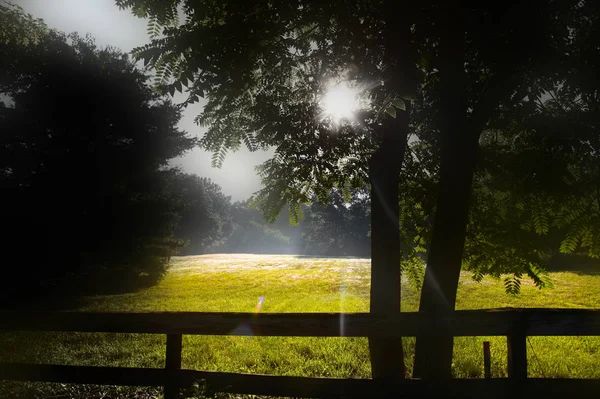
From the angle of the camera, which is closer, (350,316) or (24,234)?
(350,316)

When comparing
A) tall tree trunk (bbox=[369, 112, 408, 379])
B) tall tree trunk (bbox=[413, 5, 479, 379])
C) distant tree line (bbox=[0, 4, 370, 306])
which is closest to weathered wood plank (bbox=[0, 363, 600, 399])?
tall tree trunk (bbox=[413, 5, 479, 379])

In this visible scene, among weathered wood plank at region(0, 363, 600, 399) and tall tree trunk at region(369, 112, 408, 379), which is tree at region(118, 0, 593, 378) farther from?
weathered wood plank at region(0, 363, 600, 399)

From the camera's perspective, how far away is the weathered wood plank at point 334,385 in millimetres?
3371

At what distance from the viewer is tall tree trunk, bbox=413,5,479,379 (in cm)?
464

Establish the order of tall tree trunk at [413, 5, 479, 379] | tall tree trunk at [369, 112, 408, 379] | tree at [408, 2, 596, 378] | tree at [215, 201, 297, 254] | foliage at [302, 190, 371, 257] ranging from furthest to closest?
tree at [215, 201, 297, 254]
foliage at [302, 190, 371, 257]
tall tree trunk at [369, 112, 408, 379]
tall tree trunk at [413, 5, 479, 379]
tree at [408, 2, 596, 378]

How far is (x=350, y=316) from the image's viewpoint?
136 inches

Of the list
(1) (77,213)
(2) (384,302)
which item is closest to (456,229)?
(2) (384,302)

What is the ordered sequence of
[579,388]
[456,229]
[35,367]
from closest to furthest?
[579,388] → [35,367] → [456,229]

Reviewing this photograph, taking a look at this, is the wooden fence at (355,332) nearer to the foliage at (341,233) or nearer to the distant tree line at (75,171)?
the distant tree line at (75,171)

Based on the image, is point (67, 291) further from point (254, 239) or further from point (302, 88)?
point (254, 239)

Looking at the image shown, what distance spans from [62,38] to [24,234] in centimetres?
1191

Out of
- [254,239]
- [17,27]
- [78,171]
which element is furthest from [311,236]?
[17,27]

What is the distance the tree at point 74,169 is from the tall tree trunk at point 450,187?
18.6m

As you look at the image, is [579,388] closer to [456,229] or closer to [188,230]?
[456,229]
